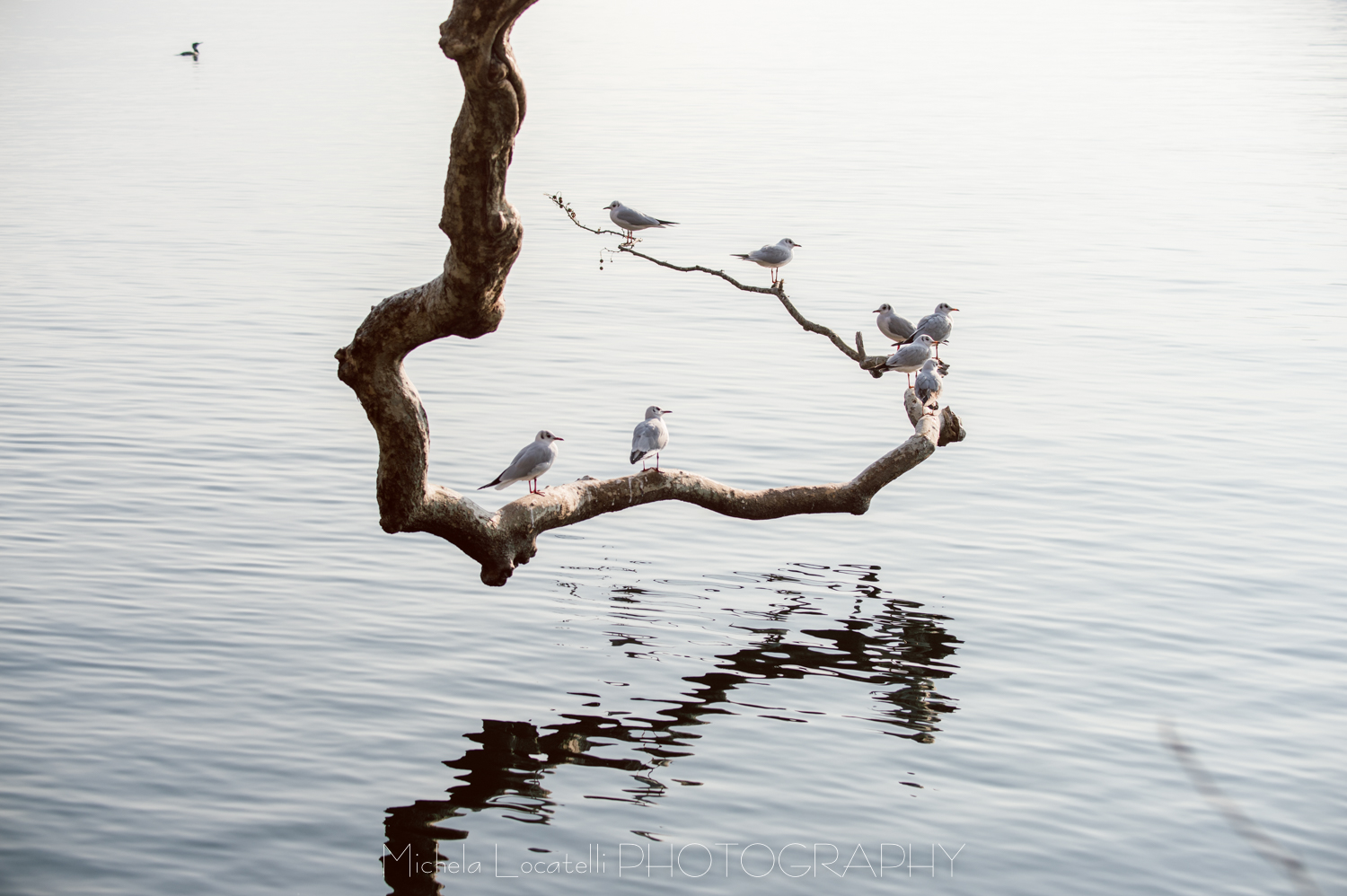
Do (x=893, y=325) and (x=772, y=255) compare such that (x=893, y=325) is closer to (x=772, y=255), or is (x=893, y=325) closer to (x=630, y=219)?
(x=772, y=255)

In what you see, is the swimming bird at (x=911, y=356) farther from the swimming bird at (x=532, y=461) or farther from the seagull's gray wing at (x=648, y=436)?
the swimming bird at (x=532, y=461)

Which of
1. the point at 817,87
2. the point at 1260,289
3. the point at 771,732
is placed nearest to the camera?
the point at 771,732

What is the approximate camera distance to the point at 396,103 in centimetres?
7375

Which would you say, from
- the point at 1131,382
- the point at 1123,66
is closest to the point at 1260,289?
the point at 1131,382

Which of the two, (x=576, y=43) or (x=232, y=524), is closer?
(x=232, y=524)

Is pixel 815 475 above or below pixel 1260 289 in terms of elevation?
below

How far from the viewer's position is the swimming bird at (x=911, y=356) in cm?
1800

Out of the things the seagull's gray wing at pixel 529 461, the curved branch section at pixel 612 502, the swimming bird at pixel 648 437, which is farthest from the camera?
the swimming bird at pixel 648 437

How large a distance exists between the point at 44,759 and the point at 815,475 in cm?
1237

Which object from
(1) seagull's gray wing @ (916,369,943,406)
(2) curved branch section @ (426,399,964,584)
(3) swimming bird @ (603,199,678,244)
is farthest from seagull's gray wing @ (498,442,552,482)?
(3) swimming bird @ (603,199,678,244)

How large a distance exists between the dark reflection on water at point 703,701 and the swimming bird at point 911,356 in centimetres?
274

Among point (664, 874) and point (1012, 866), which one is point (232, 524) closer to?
point (664, 874)

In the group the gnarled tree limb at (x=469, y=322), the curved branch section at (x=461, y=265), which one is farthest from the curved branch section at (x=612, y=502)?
the curved branch section at (x=461, y=265)

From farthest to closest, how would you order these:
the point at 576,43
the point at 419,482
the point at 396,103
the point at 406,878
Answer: the point at 576,43
the point at 396,103
the point at 406,878
the point at 419,482
